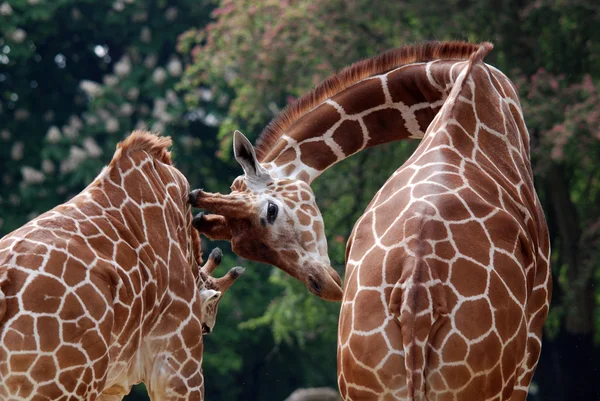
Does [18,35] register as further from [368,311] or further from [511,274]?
[511,274]

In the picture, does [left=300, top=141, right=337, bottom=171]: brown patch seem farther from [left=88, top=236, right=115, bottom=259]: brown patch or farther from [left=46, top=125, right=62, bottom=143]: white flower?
[left=46, top=125, right=62, bottom=143]: white flower

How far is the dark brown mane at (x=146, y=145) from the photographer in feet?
22.7

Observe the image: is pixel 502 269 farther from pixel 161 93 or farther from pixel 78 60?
pixel 78 60

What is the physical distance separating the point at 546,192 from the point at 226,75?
5703 mm

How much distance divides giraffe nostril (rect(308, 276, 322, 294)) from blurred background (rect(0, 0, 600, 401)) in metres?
6.70

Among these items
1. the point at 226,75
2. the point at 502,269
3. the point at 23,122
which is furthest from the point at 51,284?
the point at 23,122

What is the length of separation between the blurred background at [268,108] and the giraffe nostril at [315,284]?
670 cm

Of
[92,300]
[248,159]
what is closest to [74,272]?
[92,300]

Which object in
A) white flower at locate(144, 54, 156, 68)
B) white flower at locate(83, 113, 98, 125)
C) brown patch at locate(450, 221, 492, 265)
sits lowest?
brown patch at locate(450, 221, 492, 265)

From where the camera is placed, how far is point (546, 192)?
15055 mm

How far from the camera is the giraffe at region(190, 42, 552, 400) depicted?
493 centimetres

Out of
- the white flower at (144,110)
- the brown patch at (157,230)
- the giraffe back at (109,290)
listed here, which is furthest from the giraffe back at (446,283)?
the white flower at (144,110)

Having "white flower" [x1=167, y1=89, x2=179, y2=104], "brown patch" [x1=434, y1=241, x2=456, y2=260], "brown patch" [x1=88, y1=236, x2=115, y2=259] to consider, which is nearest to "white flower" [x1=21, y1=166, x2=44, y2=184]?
"white flower" [x1=167, y1=89, x2=179, y2=104]

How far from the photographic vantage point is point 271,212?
283 inches
